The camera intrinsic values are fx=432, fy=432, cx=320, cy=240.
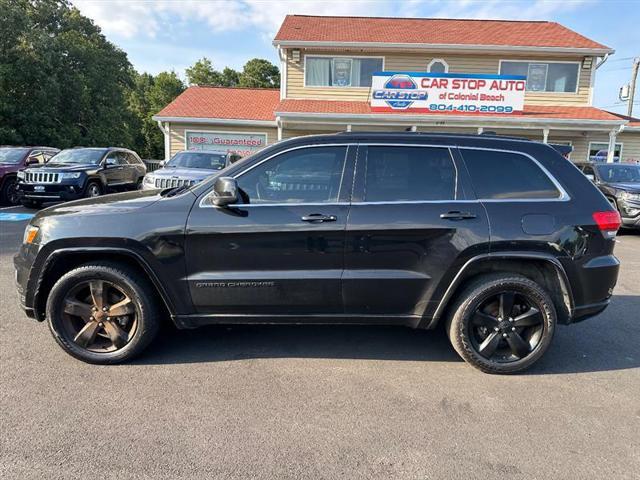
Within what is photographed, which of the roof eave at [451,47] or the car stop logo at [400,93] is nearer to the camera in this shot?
the car stop logo at [400,93]

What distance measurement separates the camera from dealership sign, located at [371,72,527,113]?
51.9ft

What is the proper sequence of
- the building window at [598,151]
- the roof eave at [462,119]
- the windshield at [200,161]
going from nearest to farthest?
the windshield at [200,161] → the roof eave at [462,119] → the building window at [598,151]

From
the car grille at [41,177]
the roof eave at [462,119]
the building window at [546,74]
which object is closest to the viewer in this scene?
the car grille at [41,177]

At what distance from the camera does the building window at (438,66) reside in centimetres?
1766

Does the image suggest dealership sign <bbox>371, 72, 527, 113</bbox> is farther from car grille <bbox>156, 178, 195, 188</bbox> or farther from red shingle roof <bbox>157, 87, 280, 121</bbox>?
car grille <bbox>156, 178, 195, 188</bbox>

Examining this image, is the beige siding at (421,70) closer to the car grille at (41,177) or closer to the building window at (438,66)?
the building window at (438,66)

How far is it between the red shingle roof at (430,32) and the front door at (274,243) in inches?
615

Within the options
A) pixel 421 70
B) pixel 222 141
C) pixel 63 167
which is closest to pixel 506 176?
pixel 63 167

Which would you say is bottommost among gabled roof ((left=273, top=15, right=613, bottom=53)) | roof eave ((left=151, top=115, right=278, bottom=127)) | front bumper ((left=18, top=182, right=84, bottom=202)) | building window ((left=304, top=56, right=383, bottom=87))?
front bumper ((left=18, top=182, right=84, bottom=202))

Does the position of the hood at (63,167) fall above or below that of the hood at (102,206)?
above

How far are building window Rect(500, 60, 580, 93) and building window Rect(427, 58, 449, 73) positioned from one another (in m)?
2.25

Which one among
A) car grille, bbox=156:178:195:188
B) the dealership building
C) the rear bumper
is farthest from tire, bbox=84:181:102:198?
the rear bumper

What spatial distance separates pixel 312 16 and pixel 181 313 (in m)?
20.6

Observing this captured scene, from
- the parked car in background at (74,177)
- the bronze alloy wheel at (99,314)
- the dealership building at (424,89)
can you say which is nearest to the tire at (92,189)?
the parked car in background at (74,177)
